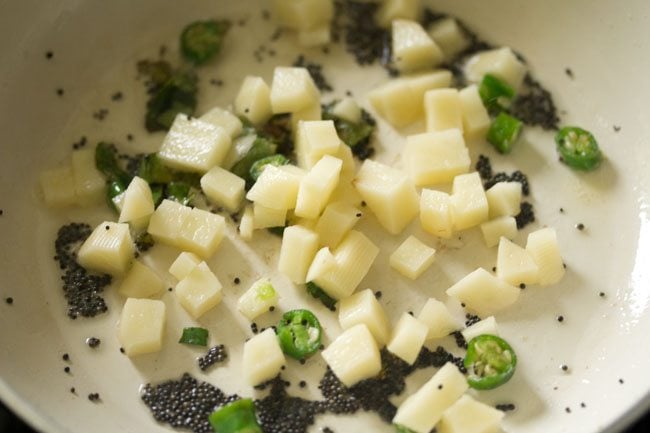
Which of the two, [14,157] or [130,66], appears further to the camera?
[130,66]

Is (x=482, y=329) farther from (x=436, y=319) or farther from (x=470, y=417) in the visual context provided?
(x=470, y=417)

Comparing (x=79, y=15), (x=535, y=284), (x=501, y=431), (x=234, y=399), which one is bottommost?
(x=234, y=399)

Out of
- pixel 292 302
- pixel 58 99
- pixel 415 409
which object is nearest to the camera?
pixel 415 409

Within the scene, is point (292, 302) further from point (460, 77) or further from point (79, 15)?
point (79, 15)

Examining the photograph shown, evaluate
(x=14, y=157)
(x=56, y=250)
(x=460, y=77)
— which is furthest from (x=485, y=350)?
(x=14, y=157)

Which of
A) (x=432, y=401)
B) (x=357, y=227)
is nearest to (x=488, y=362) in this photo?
(x=432, y=401)

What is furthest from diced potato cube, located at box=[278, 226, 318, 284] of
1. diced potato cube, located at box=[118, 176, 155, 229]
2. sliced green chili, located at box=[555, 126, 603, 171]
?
sliced green chili, located at box=[555, 126, 603, 171]

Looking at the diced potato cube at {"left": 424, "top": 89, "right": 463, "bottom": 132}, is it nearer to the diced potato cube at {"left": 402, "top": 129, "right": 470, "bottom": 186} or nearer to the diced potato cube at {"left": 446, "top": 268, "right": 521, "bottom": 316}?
the diced potato cube at {"left": 402, "top": 129, "right": 470, "bottom": 186}
